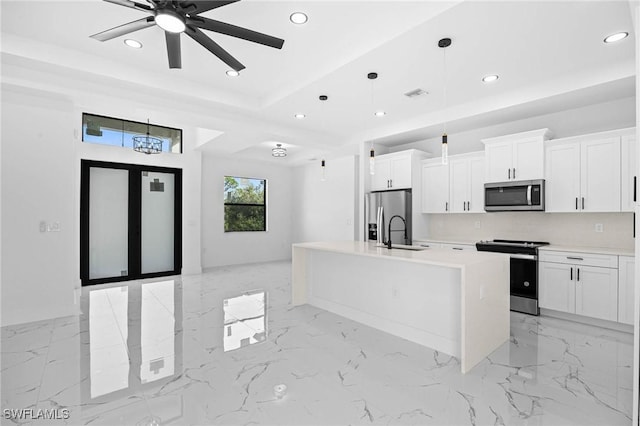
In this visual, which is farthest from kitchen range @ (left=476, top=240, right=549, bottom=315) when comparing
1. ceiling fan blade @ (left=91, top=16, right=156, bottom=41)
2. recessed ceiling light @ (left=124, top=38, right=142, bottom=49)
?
recessed ceiling light @ (left=124, top=38, right=142, bottom=49)

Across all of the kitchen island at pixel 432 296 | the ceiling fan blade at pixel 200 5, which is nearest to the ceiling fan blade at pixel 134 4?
the ceiling fan blade at pixel 200 5

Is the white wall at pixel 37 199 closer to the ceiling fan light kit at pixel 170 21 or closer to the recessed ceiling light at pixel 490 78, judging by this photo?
the ceiling fan light kit at pixel 170 21

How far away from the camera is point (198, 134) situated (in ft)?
21.7

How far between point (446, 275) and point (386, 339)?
0.89 meters

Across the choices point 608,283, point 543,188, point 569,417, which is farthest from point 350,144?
point 569,417

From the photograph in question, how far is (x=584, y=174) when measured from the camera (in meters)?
3.81

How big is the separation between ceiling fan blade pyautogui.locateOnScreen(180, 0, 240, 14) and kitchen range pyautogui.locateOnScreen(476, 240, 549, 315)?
13.4 ft

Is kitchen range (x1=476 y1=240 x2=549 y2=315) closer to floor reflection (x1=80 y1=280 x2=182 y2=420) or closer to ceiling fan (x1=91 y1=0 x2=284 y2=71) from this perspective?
ceiling fan (x1=91 y1=0 x2=284 y2=71)

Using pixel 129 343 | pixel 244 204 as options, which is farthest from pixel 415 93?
pixel 244 204

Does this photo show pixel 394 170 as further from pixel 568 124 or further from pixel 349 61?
pixel 349 61

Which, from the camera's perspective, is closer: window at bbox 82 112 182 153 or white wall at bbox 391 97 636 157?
white wall at bbox 391 97 636 157

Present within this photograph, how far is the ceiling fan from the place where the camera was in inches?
83.7

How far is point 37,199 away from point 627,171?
6.67 m

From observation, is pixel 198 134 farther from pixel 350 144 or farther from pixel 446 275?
pixel 446 275
